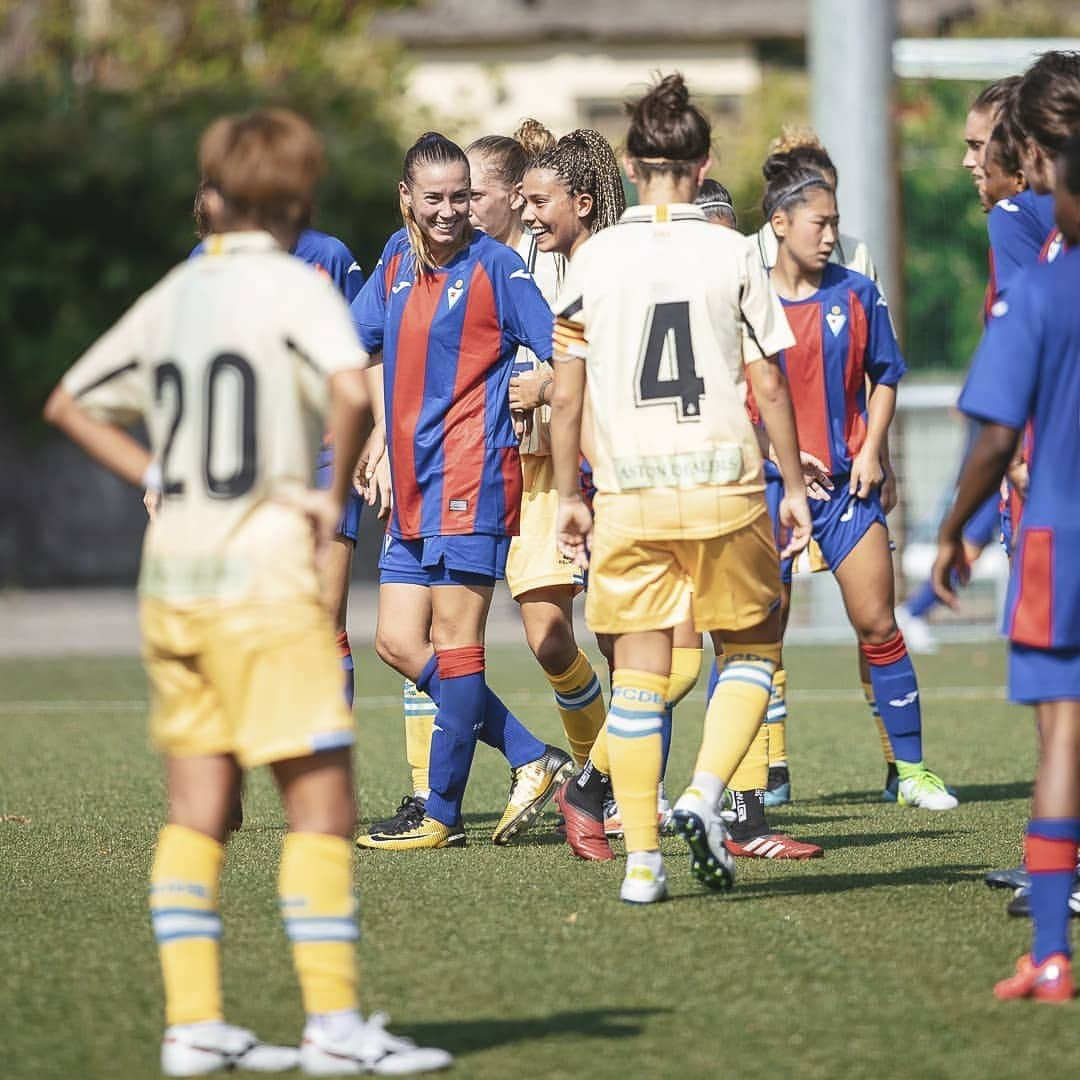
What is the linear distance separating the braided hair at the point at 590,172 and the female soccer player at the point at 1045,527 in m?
2.45

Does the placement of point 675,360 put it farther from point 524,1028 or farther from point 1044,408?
point 524,1028

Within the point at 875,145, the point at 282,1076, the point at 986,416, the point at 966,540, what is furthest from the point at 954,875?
the point at 875,145

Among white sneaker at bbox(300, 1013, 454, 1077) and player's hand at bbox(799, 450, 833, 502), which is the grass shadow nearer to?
white sneaker at bbox(300, 1013, 454, 1077)

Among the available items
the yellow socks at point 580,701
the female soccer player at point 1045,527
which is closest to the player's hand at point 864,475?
the yellow socks at point 580,701

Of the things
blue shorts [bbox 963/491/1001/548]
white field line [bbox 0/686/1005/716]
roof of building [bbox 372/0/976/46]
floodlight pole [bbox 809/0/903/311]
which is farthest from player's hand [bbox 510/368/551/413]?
roof of building [bbox 372/0/976/46]

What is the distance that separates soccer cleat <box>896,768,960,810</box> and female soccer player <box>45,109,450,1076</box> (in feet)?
12.9

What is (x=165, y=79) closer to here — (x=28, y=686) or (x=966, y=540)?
(x=28, y=686)

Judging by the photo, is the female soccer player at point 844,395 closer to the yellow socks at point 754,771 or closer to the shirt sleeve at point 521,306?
the yellow socks at point 754,771

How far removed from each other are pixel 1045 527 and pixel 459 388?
259 cm

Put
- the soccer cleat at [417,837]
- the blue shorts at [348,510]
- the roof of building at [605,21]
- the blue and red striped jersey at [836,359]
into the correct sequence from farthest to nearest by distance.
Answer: the roof of building at [605,21] < the blue and red striped jersey at [836,359] < the blue shorts at [348,510] < the soccer cleat at [417,837]

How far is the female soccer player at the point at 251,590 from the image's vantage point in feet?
13.0

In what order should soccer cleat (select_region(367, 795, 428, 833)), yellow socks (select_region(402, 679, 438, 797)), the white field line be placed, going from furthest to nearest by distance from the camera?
1. the white field line
2. yellow socks (select_region(402, 679, 438, 797))
3. soccer cleat (select_region(367, 795, 428, 833))

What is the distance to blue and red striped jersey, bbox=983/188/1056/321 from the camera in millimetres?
5703

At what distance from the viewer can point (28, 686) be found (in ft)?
43.9
